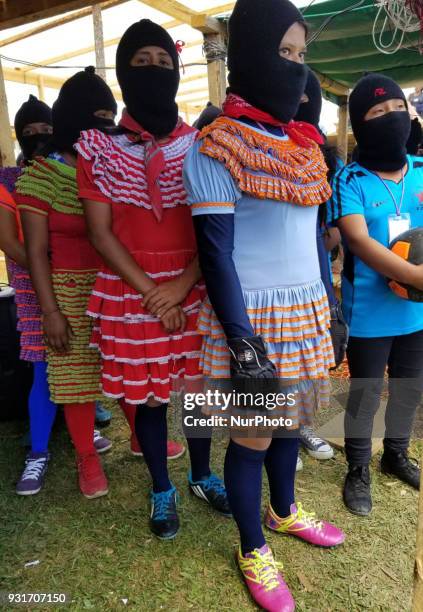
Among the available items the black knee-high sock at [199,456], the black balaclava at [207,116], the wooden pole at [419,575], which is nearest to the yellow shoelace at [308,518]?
the black knee-high sock at [199,456]

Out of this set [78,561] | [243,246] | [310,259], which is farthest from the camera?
[78,561]

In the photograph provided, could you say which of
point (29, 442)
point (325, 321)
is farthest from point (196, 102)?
point (325, 321)

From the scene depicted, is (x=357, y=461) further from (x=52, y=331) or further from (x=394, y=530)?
(x=52, y=331)

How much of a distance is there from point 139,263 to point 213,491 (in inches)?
45.5

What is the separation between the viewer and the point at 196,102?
9484 mm

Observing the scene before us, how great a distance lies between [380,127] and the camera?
1.93 m

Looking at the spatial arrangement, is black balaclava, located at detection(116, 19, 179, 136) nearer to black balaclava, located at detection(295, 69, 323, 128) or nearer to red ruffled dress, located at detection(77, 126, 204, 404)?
red ruffled dress, located at detection(77, 126, 204, 404)

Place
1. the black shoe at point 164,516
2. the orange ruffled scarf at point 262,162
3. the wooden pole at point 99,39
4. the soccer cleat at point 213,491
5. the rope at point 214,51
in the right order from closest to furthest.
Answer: the orange ruffled scarf at point 262,162
the black shoe at point 164,516
the soccer cleat at point 213,491
the rope at point 214,51
the wooden pole at point 99,39

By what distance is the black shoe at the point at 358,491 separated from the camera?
213cm

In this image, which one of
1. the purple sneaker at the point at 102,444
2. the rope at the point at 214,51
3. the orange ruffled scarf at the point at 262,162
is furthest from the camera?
the rope at the point at 214,51

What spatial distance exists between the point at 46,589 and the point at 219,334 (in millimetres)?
1205

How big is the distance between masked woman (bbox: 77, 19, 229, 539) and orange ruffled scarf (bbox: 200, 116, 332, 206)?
1.07 feet

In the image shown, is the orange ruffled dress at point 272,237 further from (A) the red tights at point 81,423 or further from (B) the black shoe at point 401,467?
(B) the black shoe at point 401,467

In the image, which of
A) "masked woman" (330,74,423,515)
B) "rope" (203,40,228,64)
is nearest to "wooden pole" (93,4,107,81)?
"rope" (203,40,228,64)
